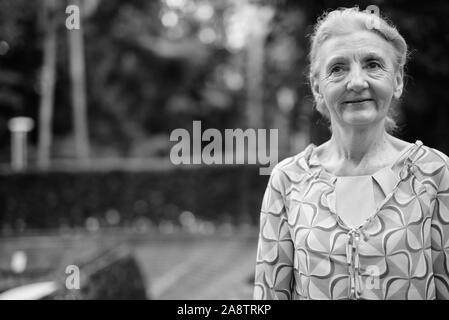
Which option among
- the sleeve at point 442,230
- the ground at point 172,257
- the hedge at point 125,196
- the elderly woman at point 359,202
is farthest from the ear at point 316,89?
the hedge at point 125,196

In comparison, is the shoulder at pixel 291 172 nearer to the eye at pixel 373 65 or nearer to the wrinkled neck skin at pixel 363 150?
the wrinkled neck skin at pixel 363 150

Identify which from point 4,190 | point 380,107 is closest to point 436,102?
point 380,107

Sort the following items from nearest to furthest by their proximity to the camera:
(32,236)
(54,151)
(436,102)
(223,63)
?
(436,102)
(32,236)
(54,151)
(223,63)

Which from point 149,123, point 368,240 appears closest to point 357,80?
point 368,240

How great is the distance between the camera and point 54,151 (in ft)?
81.9

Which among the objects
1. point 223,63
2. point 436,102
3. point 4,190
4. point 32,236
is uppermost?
point 223,63

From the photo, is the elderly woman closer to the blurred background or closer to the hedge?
the blurred background

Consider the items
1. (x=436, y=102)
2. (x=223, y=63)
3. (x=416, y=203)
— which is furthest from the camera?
(x=223, y=63)

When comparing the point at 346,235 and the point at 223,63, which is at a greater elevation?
the point at 223,63

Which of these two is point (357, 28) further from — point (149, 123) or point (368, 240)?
point (149, 123)

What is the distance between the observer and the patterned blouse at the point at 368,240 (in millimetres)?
1400

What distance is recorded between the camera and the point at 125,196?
599 inches
